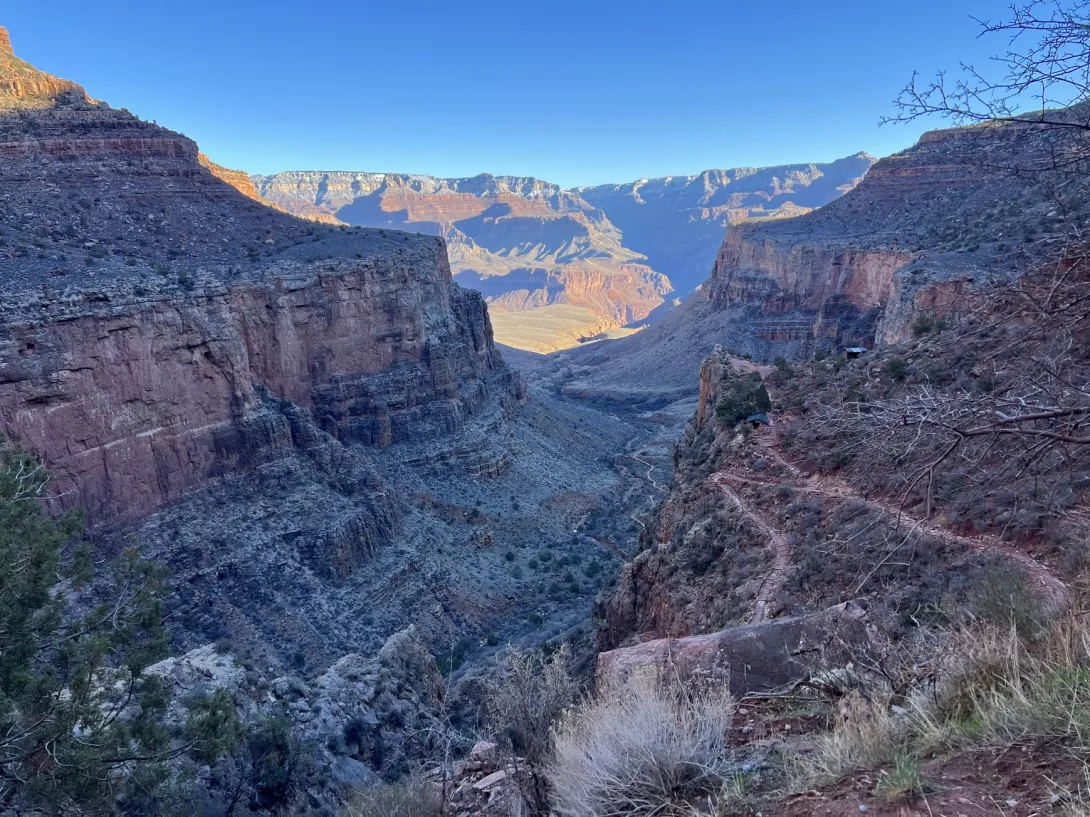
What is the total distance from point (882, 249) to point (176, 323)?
2122 inches

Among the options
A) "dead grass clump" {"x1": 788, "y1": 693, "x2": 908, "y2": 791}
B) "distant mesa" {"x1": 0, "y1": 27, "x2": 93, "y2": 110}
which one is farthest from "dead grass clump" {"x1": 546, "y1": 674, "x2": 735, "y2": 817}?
"distant mesa" {"x1": 0, "y1": 27, "x2": 93, "y2": 110}

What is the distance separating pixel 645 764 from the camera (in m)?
5.58

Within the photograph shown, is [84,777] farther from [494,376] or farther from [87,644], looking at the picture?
[494,376]

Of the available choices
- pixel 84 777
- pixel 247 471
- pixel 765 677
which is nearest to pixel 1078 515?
pixel 765 677

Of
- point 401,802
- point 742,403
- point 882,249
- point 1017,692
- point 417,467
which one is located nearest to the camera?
point 1017,692

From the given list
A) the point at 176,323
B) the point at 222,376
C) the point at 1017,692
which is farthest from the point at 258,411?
the point at 1017,692

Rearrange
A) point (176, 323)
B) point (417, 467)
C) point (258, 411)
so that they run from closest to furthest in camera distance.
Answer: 1. point (176, 323)
2. point (258, 411)
3. point (417, 467)

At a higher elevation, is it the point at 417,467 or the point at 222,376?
the point at 222,376

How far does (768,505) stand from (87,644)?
45.7ft

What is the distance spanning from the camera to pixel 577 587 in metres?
32.8

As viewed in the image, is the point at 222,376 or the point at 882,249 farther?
the point at 882,249

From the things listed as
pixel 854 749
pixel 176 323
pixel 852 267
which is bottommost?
pixel 854 749

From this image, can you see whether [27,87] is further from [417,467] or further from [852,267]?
[852,267]

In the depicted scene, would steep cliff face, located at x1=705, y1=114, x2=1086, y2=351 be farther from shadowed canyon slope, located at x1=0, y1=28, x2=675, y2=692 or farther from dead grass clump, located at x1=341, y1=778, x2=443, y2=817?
dead grass clump, located at x1=341, y1=778, x2=443, y2=817
